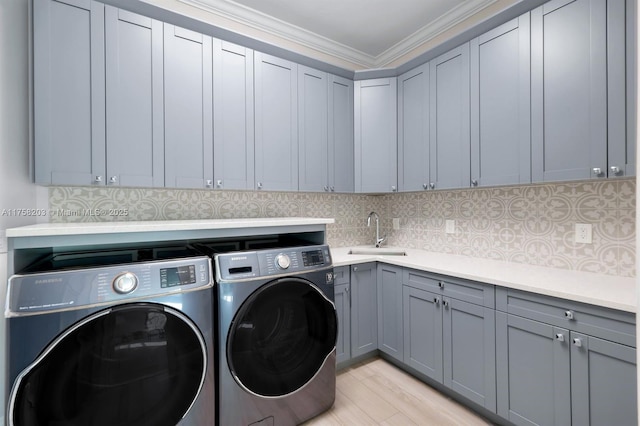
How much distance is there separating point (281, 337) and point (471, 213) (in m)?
1.74

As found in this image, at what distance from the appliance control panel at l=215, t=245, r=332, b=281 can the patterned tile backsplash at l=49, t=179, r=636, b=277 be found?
0.86 m

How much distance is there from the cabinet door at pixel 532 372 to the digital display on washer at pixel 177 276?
1634 mm

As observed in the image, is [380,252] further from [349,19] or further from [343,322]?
[349,19]

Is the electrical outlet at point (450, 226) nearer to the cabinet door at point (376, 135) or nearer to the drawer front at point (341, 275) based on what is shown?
the cabinet door at point (376, 135)

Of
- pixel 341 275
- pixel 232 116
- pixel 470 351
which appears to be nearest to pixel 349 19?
pixel 232 116

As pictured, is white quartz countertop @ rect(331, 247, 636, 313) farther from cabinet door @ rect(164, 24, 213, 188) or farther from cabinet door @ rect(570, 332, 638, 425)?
cabinet door @ rect(164, 24, 213, 188)

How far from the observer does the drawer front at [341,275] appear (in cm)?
221

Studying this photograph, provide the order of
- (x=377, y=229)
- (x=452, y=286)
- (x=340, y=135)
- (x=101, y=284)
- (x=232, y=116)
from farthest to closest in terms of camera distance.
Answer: (x=377, y=229), (x=340, y=135), (x=232, y=116), (x=452, y=286), (x=101, y=284)

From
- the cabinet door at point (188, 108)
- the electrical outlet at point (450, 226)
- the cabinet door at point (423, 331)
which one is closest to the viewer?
the cabinet door at point (188, 108)

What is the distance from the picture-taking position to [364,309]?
2.35 metres

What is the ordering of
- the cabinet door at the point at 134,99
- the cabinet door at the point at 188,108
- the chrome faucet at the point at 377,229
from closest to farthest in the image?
the cabinet door at the point at 134,99, the cabinet door at the point at 188,108, the chrome faucet at the point at 377,229

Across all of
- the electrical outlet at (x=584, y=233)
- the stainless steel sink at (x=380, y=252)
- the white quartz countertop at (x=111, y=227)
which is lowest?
the stainless steel sink at (x=380, y=252)

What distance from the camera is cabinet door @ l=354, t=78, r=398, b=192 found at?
2609mm

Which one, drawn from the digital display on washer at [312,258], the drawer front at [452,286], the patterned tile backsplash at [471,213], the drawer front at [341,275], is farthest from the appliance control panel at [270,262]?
the patterned tile backsplash at [471,213]
